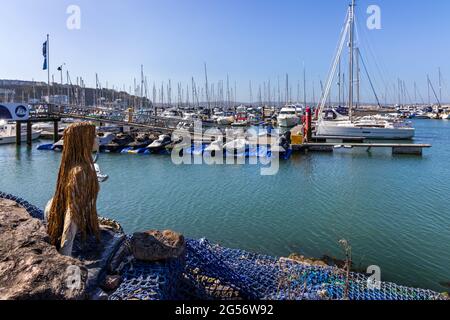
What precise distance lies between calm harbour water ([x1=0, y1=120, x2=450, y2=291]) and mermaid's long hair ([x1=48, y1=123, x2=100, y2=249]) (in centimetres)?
917

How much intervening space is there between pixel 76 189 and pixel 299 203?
55.8 feet

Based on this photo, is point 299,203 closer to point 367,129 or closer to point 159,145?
point 159,145

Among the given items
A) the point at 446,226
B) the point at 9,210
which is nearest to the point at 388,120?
the point at 446,226

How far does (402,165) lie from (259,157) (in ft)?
42.3

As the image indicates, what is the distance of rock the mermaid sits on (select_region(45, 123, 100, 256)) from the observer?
252 inches

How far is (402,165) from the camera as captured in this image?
115 feet

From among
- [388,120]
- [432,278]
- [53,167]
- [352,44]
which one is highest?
[352,44]

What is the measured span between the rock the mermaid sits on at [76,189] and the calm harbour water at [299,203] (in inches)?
362

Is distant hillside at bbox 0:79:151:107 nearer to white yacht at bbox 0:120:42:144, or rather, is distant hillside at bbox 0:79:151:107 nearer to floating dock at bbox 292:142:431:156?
white yacht at bbox 0:120:42:144

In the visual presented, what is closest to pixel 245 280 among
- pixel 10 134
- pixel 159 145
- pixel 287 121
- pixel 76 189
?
pixel 76 189

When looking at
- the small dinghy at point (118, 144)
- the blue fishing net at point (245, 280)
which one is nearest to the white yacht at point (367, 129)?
the small dinghy at point (118, 144)

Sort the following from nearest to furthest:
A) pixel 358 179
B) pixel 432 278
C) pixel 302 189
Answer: pixel 432 278 < pixel 302 189 < pixel 358 179
